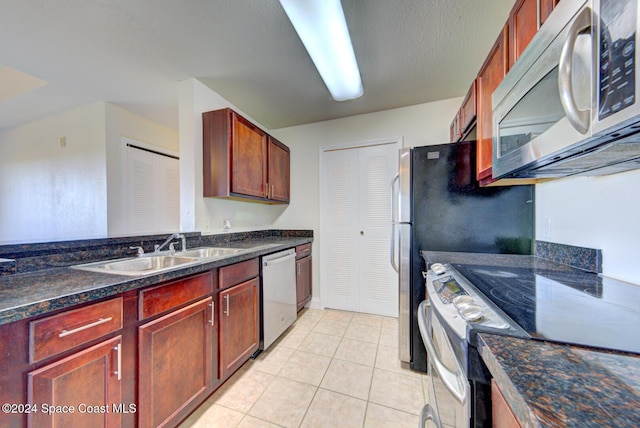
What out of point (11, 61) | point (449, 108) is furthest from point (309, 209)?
point (11, 61)

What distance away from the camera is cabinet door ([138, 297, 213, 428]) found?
1076 millimetres

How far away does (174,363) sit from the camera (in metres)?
1.21

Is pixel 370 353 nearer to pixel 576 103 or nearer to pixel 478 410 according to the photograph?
pixel 478 410

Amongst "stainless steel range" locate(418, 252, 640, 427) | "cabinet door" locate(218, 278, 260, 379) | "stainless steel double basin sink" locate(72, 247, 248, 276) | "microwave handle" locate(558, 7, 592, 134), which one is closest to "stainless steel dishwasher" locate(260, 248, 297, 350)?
"cabinet door" locate(218, 278, 260, 379)

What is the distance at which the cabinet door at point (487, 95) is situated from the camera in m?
1.25

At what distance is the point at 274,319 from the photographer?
206cm

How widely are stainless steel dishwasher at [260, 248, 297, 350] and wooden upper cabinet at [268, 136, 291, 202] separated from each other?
795 mm

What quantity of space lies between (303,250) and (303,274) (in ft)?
0.96

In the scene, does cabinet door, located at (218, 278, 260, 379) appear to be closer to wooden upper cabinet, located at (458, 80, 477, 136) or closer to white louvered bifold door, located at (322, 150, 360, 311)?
white louvered bifold door, located at (322, 150, 360, 311)

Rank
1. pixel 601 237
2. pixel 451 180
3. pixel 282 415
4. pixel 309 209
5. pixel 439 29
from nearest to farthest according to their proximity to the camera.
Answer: pixel 601 237
pixel 282 415
pixel 439 29
pixel 451 180
pixel 309 209

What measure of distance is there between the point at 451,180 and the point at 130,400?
2224mm

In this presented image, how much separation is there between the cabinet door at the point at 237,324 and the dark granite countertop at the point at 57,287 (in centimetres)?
43

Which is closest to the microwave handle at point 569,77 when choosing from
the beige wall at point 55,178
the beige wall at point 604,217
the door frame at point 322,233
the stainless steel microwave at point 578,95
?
the stainless steel microwave at point 578,95

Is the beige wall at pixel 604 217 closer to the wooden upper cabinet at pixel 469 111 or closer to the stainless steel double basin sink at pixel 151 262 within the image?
the wooden upper cabinet at pixel 469 111
